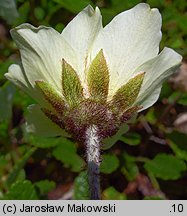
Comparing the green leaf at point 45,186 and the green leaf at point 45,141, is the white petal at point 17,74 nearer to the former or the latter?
the green leaf at point 45,141

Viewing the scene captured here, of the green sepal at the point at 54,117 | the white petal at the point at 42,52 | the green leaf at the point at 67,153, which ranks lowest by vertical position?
the green leaf at the point at 67,153

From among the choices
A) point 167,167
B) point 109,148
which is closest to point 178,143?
point 167,167

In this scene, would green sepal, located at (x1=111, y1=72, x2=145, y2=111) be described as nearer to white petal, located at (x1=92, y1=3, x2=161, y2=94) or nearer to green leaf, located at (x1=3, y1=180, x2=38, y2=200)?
white petal, located at (x1=92, y1=3, x2=161, y2=94)

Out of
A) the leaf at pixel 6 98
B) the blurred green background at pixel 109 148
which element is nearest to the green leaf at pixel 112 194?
the blurred green background at pixel 109 148

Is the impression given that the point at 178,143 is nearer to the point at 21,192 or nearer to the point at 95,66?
the point at 21,192

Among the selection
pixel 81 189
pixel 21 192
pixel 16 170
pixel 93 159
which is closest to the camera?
pixel 93 159
